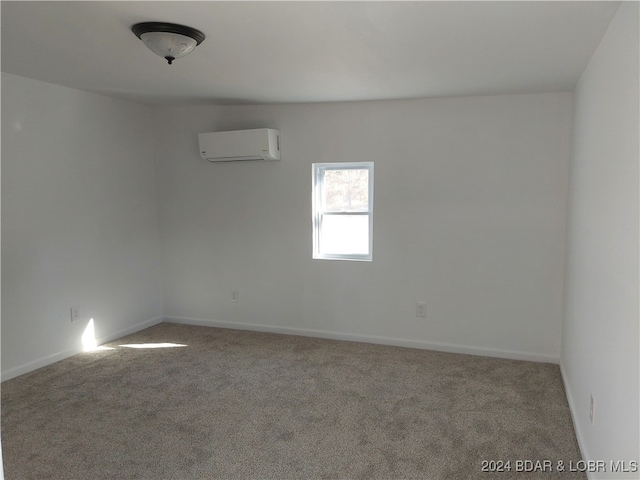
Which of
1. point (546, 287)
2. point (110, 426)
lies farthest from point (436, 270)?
point (110, 426)

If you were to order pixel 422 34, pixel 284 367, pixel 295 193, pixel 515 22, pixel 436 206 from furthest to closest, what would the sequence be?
pixel 295 193 < pixel 436 206 < pixel 284 367 < pixel 422 34 < pixel 515 22

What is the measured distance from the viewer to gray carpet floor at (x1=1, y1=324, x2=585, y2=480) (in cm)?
240

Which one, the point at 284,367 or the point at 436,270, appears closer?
the point at 284,367

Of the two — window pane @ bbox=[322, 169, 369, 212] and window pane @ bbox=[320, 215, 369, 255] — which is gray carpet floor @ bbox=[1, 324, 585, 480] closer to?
window pane @ bbox=[320, 215, 369, 255]

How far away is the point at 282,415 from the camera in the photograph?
292 centimetres

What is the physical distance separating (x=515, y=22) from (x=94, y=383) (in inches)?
138

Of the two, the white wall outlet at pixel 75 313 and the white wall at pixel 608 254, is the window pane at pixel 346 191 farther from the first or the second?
the white wall outlet at pixel 75 313

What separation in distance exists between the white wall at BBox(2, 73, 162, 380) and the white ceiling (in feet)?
1.21

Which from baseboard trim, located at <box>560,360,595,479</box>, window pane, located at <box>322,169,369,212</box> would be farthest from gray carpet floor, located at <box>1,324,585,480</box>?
window pane, located at <box>322,169,369,212</box>

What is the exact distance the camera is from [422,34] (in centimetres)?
232

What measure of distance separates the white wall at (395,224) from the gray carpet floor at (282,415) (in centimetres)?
38

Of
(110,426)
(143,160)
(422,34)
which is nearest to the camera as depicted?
(422,34)

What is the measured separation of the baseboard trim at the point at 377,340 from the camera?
386cm

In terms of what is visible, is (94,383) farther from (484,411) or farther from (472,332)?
(472,332)
